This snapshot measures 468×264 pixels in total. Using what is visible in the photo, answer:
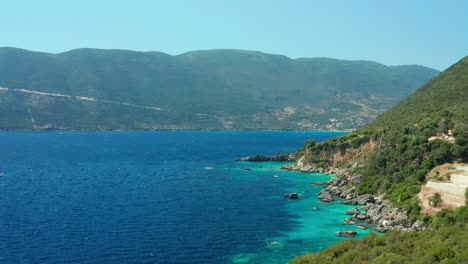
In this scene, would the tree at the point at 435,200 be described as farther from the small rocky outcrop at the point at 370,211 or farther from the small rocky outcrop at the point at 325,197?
the small rocky outcrop at the point at 325,197

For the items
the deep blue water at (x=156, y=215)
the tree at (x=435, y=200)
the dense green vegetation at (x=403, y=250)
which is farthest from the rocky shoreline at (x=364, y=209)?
the dense green vegetation at (x=403, y=250)

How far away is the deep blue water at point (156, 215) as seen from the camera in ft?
176

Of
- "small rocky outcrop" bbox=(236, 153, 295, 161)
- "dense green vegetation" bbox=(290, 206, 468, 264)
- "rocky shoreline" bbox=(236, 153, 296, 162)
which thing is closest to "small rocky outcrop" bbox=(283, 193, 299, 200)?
"dense green vegetation" bbox=(290, 206, 468, 264)

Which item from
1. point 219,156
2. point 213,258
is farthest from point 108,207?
point 219,156

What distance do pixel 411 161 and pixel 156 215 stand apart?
147 ft

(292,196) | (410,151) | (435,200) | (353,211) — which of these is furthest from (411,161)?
(292,196)

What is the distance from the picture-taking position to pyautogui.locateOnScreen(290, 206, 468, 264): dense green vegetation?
3403cm

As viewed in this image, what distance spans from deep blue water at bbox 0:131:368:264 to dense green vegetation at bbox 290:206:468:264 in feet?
39.5

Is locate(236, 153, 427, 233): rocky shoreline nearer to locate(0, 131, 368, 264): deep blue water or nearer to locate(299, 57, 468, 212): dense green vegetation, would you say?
locate(299, 57, 468, 212): dense green vegetation

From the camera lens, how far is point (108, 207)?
A: 76.6 metres

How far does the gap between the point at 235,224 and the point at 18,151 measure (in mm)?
130224

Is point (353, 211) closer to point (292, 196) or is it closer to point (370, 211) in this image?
point (370, 211)

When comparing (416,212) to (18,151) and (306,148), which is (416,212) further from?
(18,151)

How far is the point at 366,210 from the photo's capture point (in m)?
73.0
